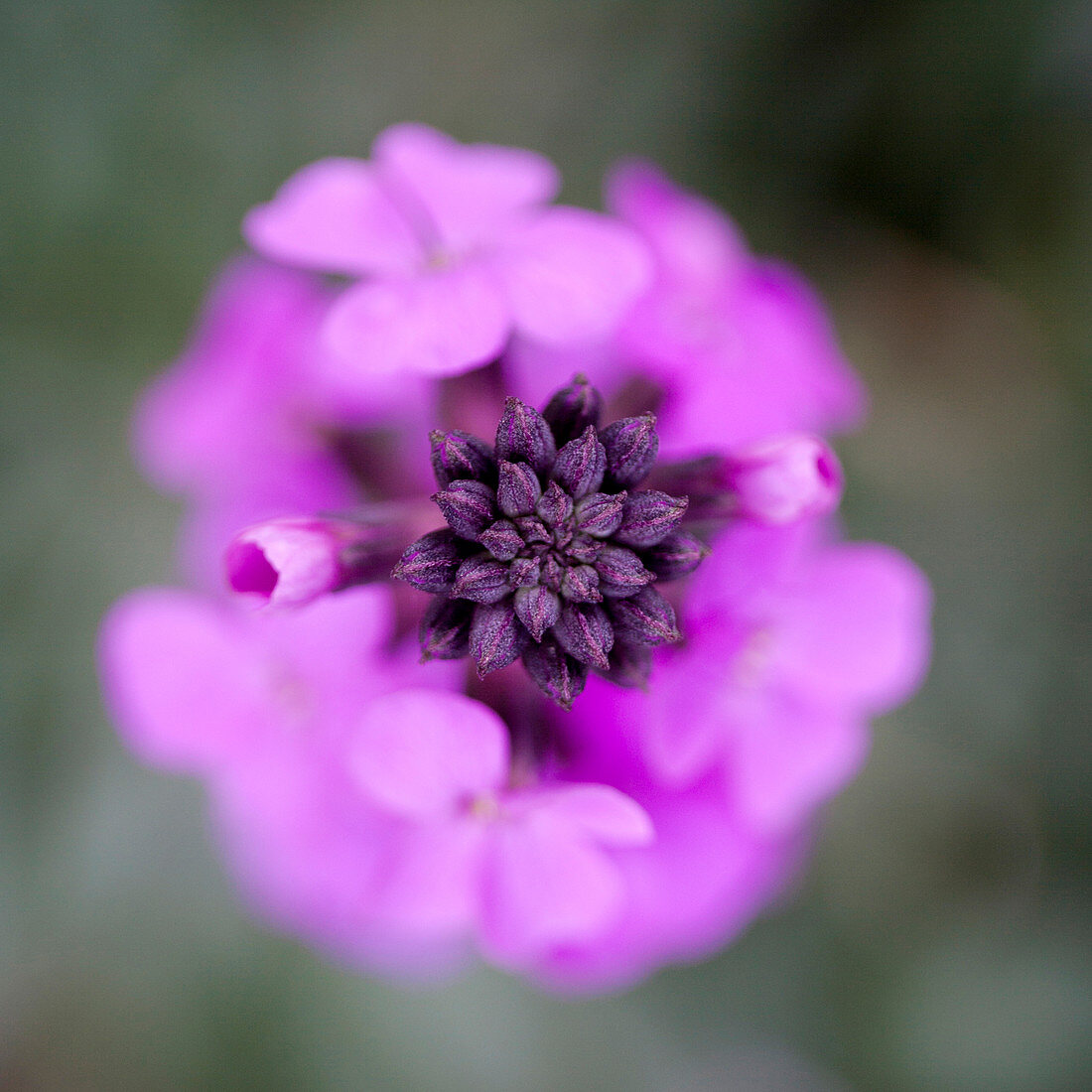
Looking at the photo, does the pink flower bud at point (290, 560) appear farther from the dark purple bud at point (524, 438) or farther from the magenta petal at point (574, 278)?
the magenta petal at point (574, 278)

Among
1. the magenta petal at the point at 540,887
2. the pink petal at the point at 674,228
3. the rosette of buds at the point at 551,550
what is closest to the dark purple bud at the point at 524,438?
the rosette of buds at the point at 551,550

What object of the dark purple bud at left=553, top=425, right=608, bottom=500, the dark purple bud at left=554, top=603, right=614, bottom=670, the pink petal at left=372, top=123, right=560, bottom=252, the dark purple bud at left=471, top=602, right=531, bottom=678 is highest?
the pink petal at left=372, top=123, right=560, bottom=252

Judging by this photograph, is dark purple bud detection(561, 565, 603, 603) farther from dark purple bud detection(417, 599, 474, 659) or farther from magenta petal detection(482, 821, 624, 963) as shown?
magenta petal detection(482, 821, 624, 963)

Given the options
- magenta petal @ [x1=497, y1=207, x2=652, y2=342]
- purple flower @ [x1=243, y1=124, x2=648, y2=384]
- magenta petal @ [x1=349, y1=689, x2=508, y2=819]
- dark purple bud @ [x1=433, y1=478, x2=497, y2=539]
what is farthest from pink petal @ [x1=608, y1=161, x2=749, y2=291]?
magenta petal @ [x1=349, y1=689, x2=508, y2=819]

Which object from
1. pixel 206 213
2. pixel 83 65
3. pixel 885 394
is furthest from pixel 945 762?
pixel 83 65

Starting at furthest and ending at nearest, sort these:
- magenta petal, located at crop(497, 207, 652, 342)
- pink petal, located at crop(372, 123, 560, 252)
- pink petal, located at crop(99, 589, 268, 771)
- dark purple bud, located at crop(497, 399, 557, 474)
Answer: pink petal, located at crop(99, 589, 268, 771), pink petal, located at crop(372, 123, 560, 252), magenta petal, located at crop(497, 207, 652, 342), dark purple bud, located at crop(497, 399, 557, 474)

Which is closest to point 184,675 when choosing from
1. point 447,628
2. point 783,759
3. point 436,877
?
point 436,877

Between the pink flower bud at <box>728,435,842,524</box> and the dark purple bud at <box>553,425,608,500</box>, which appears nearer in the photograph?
the dark purple bud at <box>553,425,608,500</box>
